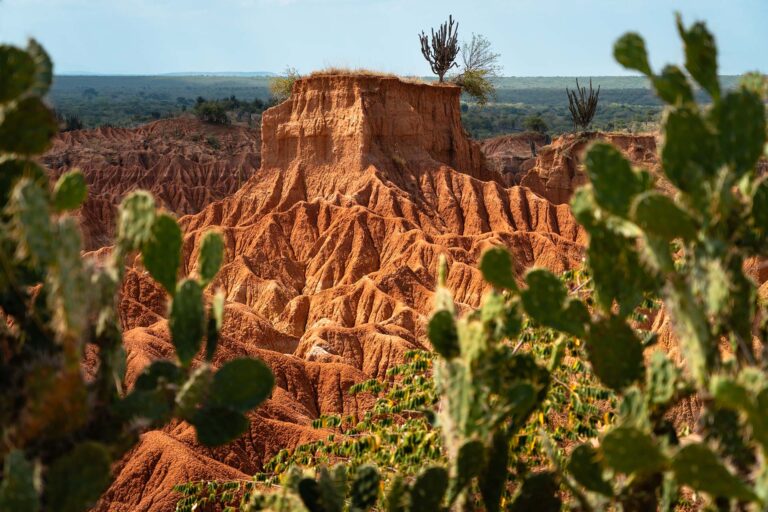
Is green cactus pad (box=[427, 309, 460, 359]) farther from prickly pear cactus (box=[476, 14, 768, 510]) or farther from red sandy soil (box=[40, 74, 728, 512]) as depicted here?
red sandy soil (box=[40, 74, 728, 512])

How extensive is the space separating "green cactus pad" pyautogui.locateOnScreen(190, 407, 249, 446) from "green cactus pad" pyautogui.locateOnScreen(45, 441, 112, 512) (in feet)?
2.79

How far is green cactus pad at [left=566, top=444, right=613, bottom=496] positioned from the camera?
4.31 meters

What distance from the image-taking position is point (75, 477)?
3.78m

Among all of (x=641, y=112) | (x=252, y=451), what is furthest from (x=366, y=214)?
(x=641, y=112)

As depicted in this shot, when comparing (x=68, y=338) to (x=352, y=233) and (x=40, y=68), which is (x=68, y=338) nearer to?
(x=40, y=68)

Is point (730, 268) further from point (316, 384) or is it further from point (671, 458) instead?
point (316, 384)

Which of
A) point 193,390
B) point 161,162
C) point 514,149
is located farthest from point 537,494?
point 514,149

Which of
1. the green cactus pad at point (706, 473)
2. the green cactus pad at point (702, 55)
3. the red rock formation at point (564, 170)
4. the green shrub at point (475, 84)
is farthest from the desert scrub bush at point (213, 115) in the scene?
the green cactus pad at point (706, 473)

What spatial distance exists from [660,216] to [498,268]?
1.08 meters

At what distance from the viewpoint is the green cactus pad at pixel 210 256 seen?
4700mm

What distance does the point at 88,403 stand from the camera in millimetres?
3984

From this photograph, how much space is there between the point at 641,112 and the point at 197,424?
13145 centimetres

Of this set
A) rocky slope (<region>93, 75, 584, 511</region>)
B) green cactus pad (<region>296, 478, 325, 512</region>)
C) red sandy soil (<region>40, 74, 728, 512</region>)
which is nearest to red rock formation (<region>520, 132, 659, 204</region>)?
red sandy soil (<region>40, 74, 728, 512</region>)

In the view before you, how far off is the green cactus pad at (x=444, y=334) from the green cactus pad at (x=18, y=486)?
6.84 feet
